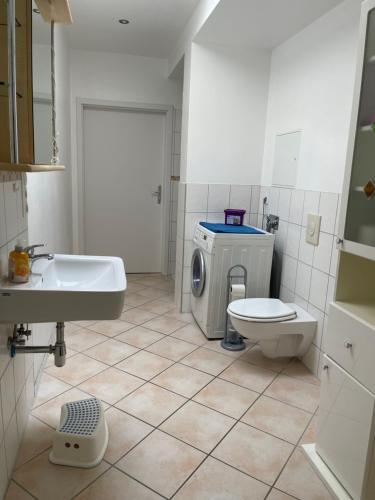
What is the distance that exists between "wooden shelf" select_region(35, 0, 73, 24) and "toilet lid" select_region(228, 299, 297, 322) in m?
1.87

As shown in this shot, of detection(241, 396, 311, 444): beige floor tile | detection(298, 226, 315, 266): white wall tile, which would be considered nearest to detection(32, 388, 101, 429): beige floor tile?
detection(241, 396, 311, 444): beige floor tile

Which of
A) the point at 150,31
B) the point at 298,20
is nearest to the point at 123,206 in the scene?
the point at 150,31

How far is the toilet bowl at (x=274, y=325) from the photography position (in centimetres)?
230

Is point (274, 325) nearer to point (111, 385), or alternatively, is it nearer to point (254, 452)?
point (254, 452)

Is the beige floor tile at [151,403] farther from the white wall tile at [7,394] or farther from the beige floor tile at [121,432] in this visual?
the white wall tile at [7,394]

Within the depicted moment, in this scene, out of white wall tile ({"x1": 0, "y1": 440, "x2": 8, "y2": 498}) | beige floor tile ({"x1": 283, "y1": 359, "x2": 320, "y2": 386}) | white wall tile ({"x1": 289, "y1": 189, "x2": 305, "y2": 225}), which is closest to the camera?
white wall tile ({"x1": 0, "y1": 440, "x2": 8, "y2": 498})

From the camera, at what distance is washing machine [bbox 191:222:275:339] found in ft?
8.85

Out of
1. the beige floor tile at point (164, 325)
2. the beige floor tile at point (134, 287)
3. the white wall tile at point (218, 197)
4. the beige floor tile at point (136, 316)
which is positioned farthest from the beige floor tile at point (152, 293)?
the white wall tile at point (218, 197)

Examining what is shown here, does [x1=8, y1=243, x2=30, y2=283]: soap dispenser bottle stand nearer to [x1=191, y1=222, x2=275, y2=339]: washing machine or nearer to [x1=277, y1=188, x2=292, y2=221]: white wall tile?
[x1=191, y1=222, x2=275, y2=339]: washing machine

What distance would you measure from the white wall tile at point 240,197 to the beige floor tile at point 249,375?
1.33 meters

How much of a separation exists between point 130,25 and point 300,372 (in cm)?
305

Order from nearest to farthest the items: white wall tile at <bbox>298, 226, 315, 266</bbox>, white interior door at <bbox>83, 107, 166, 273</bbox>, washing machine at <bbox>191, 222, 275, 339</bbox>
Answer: white wall tile at <bbox>298, 226, 315, 266</bbox>, washing machine at <bbox>191, 222, 275, 339</bbox>, white interior door at <bbox>83, 107, 166, 273</bbox>

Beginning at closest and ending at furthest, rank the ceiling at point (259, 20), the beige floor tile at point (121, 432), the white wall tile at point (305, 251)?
1. the beige floor tile at point (121, 432)
2. the ceiling at point (259, 20)
3. the white wall tile at point (305, 251)

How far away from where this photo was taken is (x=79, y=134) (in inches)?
159
